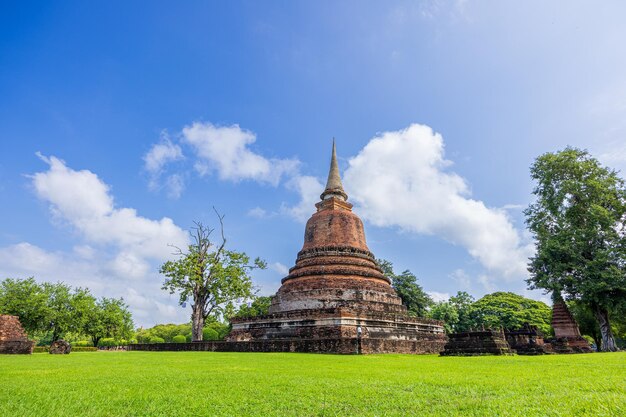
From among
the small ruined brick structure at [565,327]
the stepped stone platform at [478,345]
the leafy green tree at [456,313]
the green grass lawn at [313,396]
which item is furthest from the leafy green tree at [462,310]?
the green grass lawn at [313,396]

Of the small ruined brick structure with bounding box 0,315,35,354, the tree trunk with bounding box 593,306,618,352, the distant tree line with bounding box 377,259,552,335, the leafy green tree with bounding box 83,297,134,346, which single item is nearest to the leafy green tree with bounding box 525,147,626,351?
the tree trunk with bounding box 593,306,618,352

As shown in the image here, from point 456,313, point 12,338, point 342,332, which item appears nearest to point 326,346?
point 342,332

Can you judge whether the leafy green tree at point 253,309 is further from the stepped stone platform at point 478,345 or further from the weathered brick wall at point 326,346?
the stepped stone platform at point 478,345

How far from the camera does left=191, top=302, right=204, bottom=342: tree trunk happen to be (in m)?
23.1

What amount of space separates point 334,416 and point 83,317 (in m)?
38.8

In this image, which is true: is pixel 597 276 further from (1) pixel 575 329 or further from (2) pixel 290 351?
(2) pixel 290 351

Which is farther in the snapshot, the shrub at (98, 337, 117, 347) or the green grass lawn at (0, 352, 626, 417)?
the shrub at (98, 337, 117, 347)

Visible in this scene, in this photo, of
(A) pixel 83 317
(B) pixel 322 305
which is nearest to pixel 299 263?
(B) pixel 322 305

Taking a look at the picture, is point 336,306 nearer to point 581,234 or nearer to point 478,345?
point 478,345

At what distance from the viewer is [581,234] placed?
2156 cm

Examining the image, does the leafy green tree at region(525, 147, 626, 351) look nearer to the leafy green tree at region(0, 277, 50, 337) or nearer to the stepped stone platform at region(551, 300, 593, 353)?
the stepped stone platform at region(551, 300, 593, 353)

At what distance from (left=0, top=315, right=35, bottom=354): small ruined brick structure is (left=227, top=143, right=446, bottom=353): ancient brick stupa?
28.0 ft

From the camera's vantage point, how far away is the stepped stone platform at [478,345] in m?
13.9

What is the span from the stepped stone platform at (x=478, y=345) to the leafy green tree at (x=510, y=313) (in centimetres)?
2127
